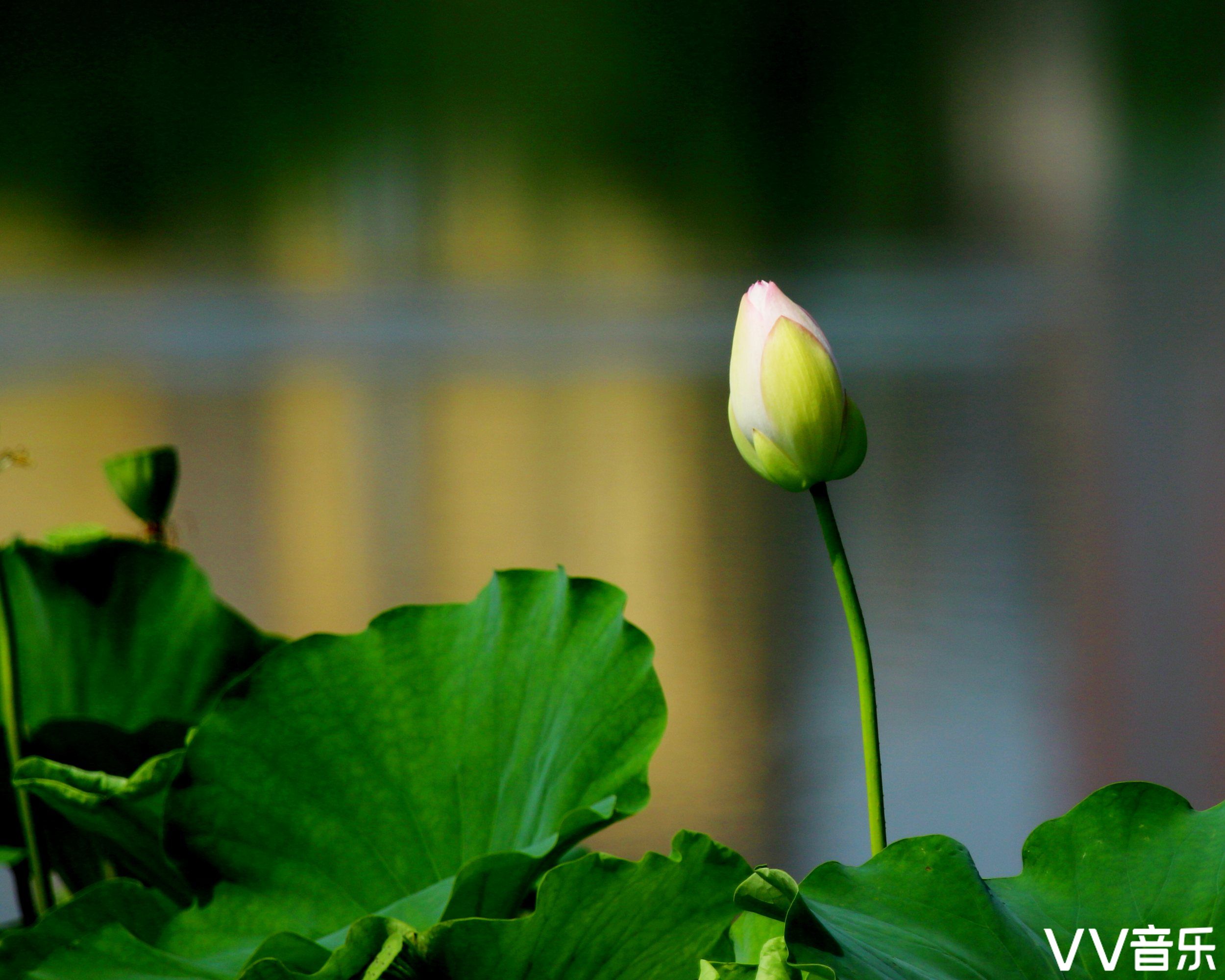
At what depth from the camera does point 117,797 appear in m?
0.40

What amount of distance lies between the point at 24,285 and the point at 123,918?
22.6 ft

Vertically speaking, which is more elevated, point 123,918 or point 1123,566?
point 123,918

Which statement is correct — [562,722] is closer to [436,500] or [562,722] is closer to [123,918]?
[123,918]

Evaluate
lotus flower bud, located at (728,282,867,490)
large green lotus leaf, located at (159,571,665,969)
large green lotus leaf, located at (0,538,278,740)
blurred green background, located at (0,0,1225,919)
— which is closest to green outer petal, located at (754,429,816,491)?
lotus flower bud, located at (728,282,867,490)

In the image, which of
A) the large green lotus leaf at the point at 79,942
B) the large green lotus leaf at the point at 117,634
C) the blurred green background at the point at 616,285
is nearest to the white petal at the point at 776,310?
the large green lotus leaf at the point at 79,942

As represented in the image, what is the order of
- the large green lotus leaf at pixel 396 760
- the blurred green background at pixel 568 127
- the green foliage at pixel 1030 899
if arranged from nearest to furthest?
the green foliage at pixel 1030 899
the large green lotus leaf at pixel 396 760
the blurred green background at pixel 568 127

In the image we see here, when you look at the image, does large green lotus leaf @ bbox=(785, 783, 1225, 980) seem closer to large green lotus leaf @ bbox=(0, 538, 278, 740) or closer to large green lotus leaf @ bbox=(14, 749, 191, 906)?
large green lotus leaf @ bbox=(14, 749, 191, 906)

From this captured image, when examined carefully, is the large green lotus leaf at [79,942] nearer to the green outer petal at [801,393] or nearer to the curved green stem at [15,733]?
the curved green stem at [15,733]

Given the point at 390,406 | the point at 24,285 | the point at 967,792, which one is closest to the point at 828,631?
the point at 967,792

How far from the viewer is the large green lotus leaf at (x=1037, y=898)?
25cm

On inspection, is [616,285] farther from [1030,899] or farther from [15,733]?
[1030,899]

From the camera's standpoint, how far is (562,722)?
40 cm

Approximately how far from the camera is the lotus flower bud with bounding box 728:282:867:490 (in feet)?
0.96

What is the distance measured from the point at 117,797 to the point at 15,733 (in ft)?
0.23
